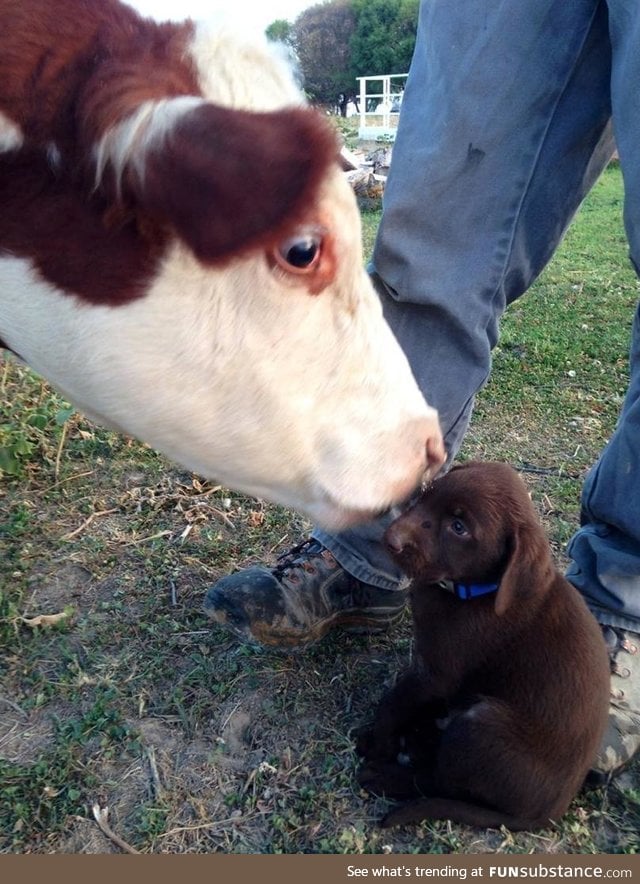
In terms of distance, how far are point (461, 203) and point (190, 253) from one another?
3.41 feet

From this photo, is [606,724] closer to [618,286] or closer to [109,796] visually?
[109,796]

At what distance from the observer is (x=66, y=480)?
2977 mm

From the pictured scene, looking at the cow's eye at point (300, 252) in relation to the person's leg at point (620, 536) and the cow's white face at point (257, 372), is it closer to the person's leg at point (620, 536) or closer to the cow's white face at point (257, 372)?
the cow's white face at point (257, 372)

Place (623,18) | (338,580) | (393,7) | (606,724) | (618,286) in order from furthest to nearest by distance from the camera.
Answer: (393,7) < (618,286) < (338,580) < (606,724) < (623,18)

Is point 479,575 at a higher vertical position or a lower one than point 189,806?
higher

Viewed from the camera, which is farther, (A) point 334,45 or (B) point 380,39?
(B) point 380,39

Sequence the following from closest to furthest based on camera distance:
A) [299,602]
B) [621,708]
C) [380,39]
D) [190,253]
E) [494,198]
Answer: [190,253]
[621,708]
[494,198]
[299,602]
[380,39]

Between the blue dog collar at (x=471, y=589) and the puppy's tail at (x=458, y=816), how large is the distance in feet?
1.52

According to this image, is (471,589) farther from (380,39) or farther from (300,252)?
(380,39)

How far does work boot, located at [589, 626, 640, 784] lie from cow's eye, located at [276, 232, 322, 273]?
1.35m

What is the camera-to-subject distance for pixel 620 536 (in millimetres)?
2193

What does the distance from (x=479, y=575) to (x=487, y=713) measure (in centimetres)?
31

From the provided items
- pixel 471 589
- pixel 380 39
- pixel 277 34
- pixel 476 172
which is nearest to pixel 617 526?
pixel 471 589

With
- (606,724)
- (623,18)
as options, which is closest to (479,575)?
(606,724)
